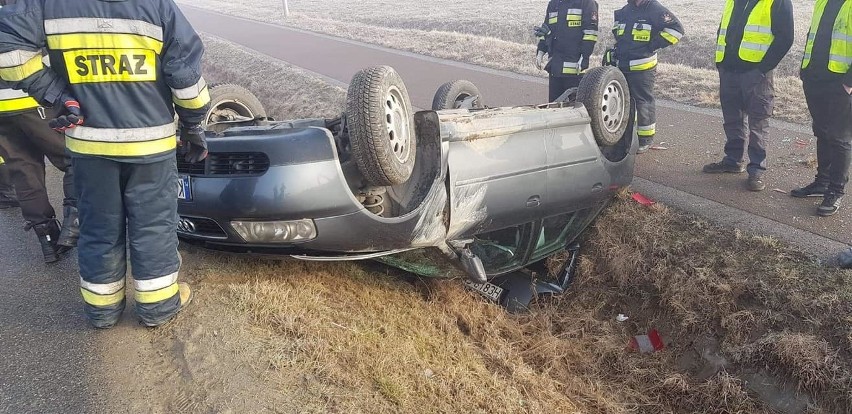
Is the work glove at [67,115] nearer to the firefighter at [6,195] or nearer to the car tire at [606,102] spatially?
the firefighter at [6,195]

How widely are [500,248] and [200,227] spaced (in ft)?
6.24

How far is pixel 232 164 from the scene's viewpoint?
3.17 meters

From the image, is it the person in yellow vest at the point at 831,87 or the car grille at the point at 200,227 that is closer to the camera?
the car grille at the point at 200,227

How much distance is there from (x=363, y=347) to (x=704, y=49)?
41.1 feet

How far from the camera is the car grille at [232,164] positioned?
3.11 meters

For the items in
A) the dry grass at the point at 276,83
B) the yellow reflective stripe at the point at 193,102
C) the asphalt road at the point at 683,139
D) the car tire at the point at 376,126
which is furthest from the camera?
the dry grass at the point at 276,83

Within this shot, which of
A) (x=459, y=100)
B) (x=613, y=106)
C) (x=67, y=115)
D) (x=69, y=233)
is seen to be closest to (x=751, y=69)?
(x=613, y=106)

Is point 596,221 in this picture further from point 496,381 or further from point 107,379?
point 107,379

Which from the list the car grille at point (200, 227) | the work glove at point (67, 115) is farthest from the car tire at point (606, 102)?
the work glove at point (67, 115)

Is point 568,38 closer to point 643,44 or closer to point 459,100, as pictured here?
point 643,44

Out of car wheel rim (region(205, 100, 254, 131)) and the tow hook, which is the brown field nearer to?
the tow hook

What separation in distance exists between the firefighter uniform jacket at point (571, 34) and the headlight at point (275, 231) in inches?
162

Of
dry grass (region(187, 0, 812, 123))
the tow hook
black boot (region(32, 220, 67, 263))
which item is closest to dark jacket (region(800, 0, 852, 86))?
dry grass (region(187, 0, 812, 123))

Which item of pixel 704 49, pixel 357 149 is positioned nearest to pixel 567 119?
pixel 357 149
